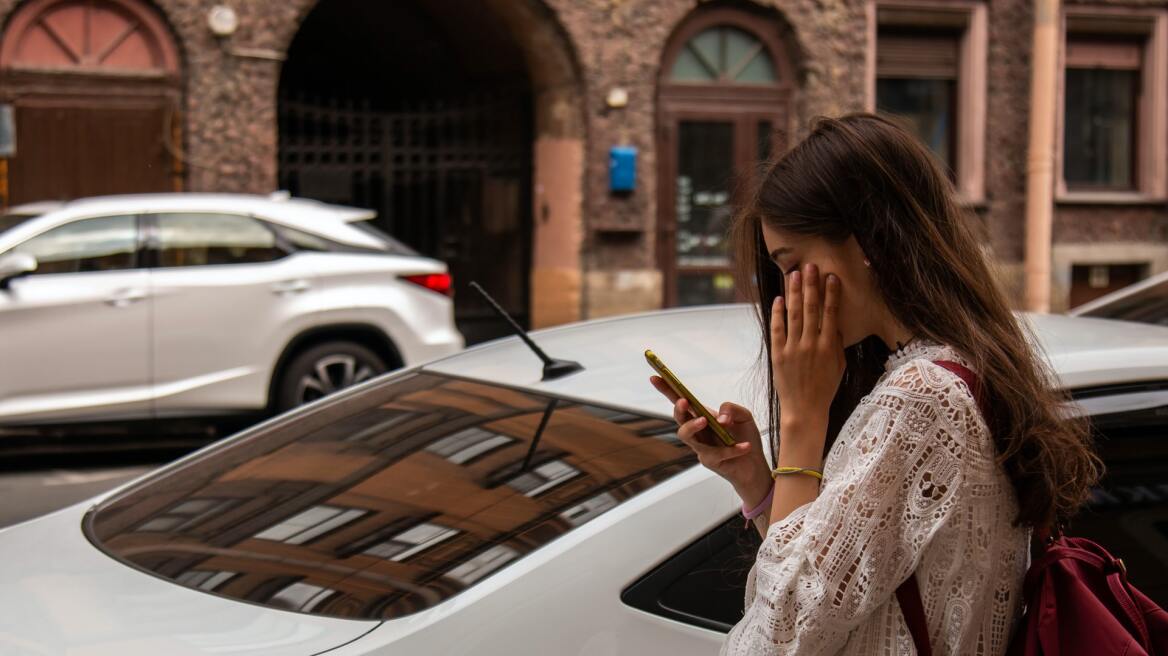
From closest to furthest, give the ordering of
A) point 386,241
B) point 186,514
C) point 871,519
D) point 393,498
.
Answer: point 871,519 → point 393,498 → point 186,514 → point 386,241

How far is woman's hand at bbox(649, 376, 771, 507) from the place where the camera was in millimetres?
1837

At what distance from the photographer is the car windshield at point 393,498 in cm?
216

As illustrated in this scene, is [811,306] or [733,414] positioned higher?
[811,306]

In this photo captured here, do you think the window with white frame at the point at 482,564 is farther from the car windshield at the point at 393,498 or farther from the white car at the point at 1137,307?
the white car at the point at 1137,307

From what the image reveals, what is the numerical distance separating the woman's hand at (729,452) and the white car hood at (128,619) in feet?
1.87

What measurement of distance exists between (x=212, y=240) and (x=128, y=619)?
6770mm

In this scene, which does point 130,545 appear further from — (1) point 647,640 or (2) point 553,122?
(2) point 553,122

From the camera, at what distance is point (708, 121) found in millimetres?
14609

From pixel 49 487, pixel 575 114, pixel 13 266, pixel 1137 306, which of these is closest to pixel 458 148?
pixel 575 114

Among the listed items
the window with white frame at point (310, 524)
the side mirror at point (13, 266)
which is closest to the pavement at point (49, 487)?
the side mirror at point (13, 266)

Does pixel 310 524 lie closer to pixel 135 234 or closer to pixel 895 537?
pixel 895 537

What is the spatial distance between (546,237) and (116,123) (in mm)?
4409

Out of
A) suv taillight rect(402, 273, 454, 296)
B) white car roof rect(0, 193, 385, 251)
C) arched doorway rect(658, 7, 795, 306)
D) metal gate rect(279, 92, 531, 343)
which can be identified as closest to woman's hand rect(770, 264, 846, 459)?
white car roof rect(0, 193, 385, 251)

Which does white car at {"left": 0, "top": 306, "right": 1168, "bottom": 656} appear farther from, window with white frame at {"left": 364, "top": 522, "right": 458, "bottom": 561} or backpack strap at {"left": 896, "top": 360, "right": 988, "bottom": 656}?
backpack strap at {"left": 896, "top": 360, "right": 988, "bottom": 656}
